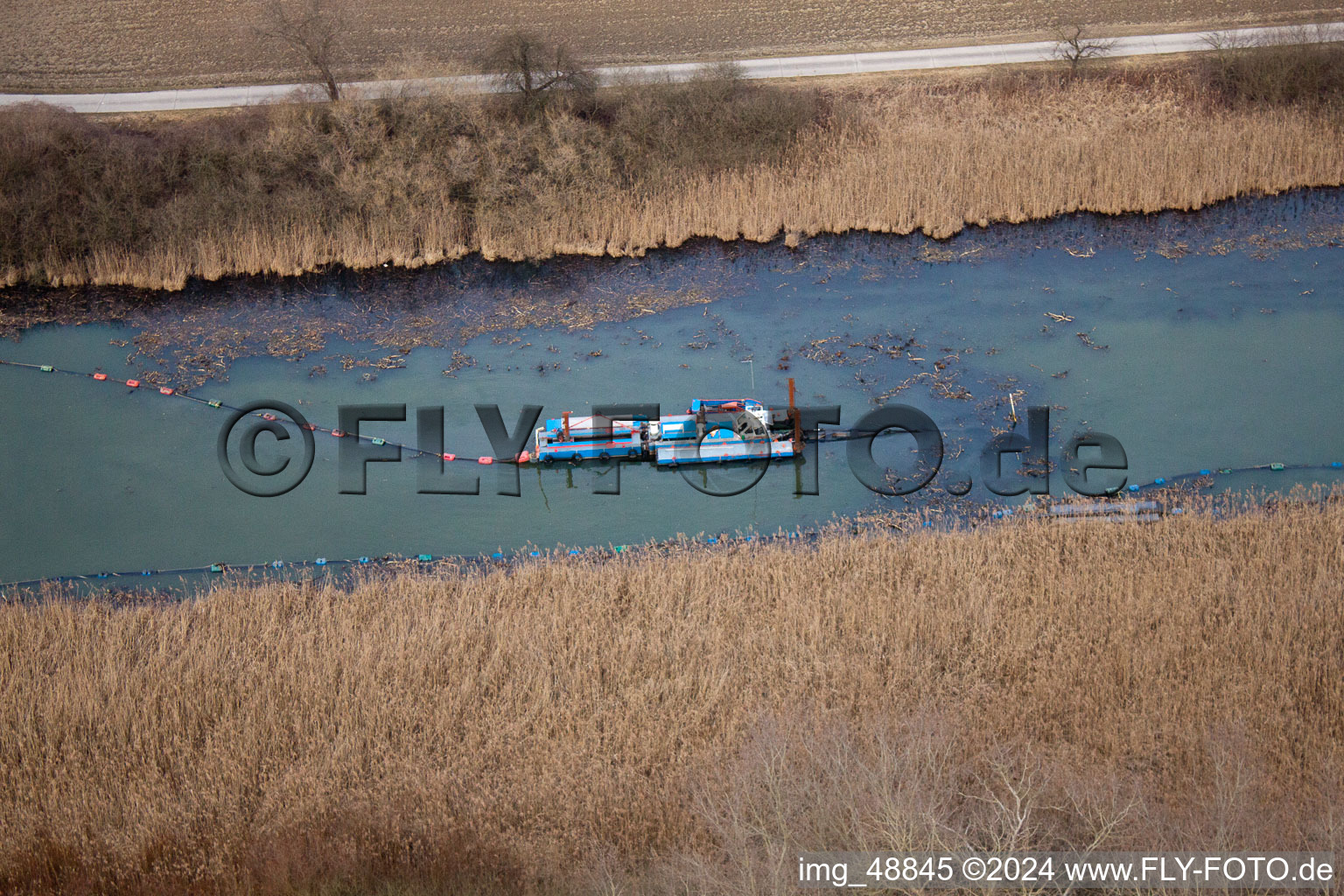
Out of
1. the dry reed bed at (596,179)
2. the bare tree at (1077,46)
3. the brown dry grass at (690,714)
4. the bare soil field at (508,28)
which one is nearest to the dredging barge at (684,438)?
the brown dry grass at (690,714)

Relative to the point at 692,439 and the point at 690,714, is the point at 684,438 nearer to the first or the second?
the point at 692,439

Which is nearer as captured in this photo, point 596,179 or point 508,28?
point 596,179

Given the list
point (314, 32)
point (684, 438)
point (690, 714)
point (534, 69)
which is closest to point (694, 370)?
point (684, 438)

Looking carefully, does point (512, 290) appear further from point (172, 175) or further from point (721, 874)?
point (721, 874)

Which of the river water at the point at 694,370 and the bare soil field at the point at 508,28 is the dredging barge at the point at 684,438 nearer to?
the river water at the point at 694,370

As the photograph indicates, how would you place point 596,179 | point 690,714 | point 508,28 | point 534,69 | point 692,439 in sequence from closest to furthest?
1. point 690,714
2. point 692,439
3. point 596,179
4. point 534,69
5. point 508,28

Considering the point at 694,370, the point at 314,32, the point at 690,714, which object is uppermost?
the point at 314,32

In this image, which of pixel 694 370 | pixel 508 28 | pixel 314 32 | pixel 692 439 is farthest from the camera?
pixel 508 28
